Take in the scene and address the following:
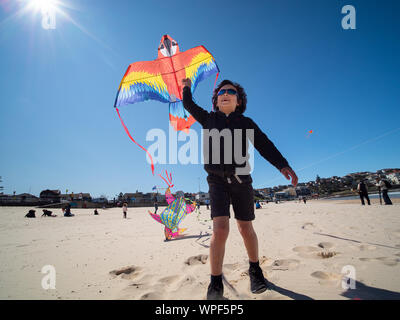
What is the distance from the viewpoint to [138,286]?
5.95 feet

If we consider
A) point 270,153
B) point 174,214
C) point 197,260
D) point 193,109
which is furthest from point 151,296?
point 174,214

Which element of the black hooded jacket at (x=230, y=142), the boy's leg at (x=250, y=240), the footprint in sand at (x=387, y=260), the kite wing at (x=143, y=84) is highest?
the kite wing at (x=143, y=84)

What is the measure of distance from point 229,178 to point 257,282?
0.99 meters

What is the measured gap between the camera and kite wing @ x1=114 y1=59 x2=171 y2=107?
3355 mm

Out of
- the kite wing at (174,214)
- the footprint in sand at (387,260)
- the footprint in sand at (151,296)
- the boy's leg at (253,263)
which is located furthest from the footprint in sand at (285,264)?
the kite wing at (174,214)

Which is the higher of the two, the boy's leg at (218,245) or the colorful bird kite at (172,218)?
the boy's leg at (218,245)

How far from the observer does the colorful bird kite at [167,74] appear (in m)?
3.39

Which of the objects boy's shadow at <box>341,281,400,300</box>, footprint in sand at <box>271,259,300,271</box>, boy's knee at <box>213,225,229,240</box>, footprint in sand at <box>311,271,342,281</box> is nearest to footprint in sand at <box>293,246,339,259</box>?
footprint in sand at <box>271,259,300,271</box>

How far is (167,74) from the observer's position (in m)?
3.63

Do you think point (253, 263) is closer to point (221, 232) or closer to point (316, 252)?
point (221, 232)

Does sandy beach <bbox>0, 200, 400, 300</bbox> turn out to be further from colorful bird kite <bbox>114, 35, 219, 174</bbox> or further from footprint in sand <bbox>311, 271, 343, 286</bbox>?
colorful bird kite <bbox>114, 35, 219, 174</bbox>

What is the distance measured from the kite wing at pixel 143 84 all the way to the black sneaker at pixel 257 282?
11.1 ft

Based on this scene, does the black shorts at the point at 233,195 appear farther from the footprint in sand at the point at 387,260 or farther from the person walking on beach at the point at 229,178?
the footprint in sand at the point at 387,260
